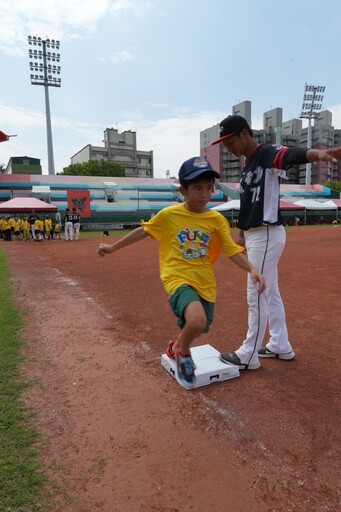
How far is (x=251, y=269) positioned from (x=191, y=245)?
495 mm

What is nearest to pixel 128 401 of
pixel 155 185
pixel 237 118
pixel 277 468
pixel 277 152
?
pixel 277 468

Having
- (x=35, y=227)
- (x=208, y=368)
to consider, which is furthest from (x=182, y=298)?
(x=35, y=227)

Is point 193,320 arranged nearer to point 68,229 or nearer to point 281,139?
point 68,229

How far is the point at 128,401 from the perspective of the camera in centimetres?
266

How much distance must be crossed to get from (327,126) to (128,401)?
117 meters

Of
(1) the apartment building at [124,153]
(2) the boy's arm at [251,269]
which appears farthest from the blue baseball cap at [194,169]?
(1) the apartment building at [124,153]

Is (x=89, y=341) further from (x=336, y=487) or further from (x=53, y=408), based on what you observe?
(x=336, y=487)

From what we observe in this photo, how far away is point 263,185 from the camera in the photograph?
9.74ft

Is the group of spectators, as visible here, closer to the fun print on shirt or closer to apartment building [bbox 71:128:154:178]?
the fun print on shirt

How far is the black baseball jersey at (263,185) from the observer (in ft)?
9.36

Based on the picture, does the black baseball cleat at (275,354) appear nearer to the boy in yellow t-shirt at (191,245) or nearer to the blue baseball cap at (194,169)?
the boy in yellow t-shirt at (191,245)

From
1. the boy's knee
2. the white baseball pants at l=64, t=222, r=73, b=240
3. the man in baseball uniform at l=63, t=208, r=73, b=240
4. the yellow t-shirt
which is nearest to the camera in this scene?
the boy's knee

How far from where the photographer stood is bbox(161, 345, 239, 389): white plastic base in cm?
289

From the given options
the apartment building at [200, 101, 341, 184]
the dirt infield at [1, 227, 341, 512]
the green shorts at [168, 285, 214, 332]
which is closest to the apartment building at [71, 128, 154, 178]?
the apartment building at [200, 101, 341, 184]
